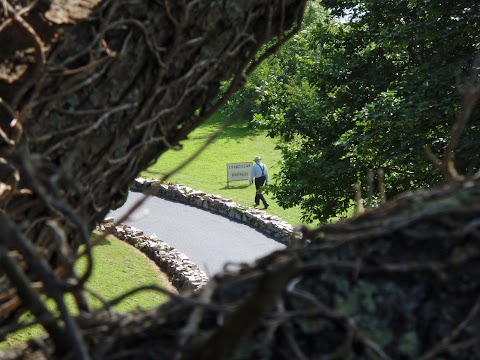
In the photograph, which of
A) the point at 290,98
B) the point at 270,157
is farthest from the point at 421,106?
the point at 270,157

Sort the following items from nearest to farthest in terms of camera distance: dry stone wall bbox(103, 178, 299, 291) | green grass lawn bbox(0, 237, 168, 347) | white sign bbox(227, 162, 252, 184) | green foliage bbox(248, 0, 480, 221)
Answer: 1. green foliage bbox(248, 0, 480, 221)
2. green grass lawn bbox(0, 237, 168, 347)
3. dry stone wall bbox(103, 178, 299, 291)
4. white sign bbox(227, 162, 252, 184)

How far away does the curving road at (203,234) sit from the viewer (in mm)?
13734

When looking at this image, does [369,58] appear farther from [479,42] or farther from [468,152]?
[468,152]

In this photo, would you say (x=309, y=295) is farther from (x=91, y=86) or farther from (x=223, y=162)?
(x=223, y=162)

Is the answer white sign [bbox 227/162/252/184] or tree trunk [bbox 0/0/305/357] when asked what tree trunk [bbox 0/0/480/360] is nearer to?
tree trunk [bbox 0/0/305/357]

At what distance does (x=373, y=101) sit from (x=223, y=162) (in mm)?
13636

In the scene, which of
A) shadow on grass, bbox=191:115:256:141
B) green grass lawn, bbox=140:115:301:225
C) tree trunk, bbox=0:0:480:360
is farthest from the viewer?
shadow on grass, bbox=191:115:256:141

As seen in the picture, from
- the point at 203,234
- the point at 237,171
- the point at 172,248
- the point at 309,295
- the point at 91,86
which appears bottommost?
the point at 237,171

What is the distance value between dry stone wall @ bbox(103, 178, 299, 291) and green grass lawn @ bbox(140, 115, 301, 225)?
77cm

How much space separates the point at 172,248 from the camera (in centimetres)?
1387

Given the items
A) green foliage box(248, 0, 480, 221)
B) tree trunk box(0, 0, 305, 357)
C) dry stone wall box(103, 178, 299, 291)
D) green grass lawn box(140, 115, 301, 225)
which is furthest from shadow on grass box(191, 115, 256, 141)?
tree trunk box(0, 0, 305, 357)

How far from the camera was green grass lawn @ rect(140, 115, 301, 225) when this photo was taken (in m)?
19.4

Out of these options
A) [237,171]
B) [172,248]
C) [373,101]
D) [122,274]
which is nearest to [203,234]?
[172,248]

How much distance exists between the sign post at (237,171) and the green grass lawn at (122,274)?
6.31 meters
